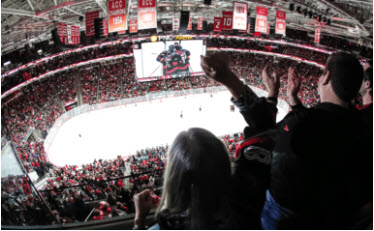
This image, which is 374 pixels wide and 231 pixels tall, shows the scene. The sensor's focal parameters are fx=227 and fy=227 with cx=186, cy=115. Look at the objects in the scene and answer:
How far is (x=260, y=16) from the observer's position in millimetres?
11539

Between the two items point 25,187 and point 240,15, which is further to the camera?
point 240,15

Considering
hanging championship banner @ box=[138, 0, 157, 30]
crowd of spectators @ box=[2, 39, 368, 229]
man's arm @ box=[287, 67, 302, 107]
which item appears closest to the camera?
man's arm @ box=[287, 67, 302, 107]

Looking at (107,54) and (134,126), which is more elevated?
(107,54)

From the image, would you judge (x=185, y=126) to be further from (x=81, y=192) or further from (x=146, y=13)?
(x=81, y=192)

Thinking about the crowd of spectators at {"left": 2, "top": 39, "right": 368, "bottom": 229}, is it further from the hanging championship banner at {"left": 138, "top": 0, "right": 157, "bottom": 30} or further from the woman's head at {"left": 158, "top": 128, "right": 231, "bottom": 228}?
the hanging championship banner at {"left": 138, "top": 0, "right": 157, "bottom": 30}

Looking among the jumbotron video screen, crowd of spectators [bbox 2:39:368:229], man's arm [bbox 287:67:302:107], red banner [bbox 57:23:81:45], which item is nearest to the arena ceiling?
red banner [bbox 57:23:81:45]

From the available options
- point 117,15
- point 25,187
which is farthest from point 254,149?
point 117,15

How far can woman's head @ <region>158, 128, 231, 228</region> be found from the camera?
954 mm

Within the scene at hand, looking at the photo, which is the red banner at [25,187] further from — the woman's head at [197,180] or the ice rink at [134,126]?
the ice rink at [134,126]

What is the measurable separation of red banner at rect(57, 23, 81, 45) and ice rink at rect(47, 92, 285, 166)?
600 centimetres

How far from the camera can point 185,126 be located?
1673 centimetres

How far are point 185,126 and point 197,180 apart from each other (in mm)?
15789

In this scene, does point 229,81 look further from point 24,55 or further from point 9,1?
point 24,55

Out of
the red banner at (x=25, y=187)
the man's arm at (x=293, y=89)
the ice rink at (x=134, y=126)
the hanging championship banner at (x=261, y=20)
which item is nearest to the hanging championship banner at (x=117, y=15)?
the ice rink at (x=134, y=126)
